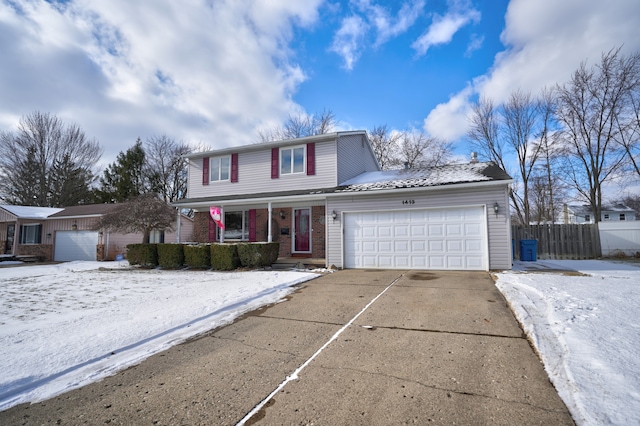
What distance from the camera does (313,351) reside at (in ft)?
11.4

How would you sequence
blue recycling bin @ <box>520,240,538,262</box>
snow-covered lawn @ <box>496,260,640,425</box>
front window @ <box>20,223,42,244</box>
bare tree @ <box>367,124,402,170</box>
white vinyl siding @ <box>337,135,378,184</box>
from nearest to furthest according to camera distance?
1. snow-covered lawn @ <box>496,260,640,425</box>
2. blue recycling bin @ <box>520,240,538,262</box>
3. white vinyl siding @ <box>337,135,378,184</box>
4. front window @ <box>20,223,42,244</box>
5. bare tree @ <box>367,124,402,170</box>

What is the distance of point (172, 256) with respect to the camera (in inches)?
451

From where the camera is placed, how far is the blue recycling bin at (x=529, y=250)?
11.8 meters

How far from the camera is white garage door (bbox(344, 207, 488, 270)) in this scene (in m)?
9.22

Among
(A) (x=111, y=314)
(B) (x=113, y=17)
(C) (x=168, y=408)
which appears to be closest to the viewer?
(C) (x=168, y=408)

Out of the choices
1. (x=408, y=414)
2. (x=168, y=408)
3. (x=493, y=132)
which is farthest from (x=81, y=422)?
(x=493, y=132)

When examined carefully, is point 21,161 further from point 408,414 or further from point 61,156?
point 408,414

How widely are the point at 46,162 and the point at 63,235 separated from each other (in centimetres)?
1092

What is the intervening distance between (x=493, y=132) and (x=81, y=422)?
25.5 metres

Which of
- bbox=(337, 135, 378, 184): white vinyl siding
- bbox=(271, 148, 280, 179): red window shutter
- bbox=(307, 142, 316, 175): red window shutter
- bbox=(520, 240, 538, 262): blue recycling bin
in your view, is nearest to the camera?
bbox=(520, 240, 538, 262): blue recycling bin

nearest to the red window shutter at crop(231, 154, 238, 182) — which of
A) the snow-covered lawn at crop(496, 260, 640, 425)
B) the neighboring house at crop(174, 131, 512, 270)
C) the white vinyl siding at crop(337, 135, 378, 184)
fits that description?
the neighboring house at crop(174, 131, 512, 270)

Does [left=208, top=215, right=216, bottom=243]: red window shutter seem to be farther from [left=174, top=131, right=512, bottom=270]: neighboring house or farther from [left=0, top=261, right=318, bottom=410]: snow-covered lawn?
[left=0, top=261, right=318, bottom=410]: snow-covered lawn

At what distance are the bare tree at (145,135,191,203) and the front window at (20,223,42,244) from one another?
362 inches

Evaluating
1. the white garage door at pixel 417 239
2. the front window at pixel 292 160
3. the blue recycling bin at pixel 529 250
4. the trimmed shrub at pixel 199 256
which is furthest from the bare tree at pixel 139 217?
the blue recycling bin at pixel 529 250
